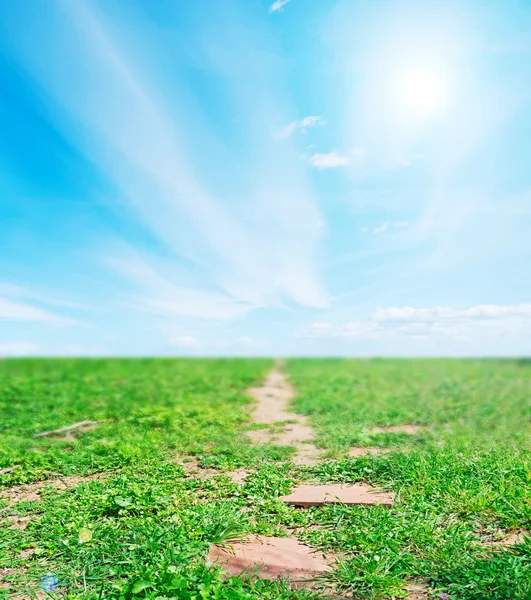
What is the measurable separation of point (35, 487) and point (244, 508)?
8.15 ft

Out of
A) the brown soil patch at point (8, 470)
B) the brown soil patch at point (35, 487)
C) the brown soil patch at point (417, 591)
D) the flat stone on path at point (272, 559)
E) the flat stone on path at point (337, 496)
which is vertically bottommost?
the brown soil patch at point (417, 591)

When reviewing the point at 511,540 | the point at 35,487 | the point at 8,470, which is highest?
the point at 8,470

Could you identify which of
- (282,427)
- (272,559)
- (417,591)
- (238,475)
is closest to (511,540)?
(417,591)

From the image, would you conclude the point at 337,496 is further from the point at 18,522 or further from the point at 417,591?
the point at 18,522

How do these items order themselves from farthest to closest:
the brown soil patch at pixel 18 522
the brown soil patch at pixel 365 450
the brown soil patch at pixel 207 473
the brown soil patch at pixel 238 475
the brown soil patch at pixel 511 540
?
the brown soil patch at pixel 365 450, the brown soil patch at pixel 207 473, the brown soil patch at pixel 238 475, the brown soil patch at pixel 18 522, the brown soil patch at pixel 511 540

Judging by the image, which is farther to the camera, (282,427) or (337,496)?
(282,427)

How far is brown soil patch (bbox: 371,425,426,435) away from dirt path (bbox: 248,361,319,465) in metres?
1.12

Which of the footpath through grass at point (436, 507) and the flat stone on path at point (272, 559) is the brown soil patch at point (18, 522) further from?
the footpath through grass at point (436, 507)

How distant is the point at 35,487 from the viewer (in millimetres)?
5512

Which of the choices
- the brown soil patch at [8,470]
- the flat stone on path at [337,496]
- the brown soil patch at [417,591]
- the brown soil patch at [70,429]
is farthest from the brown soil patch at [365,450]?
the brown soil patch at [70,429]

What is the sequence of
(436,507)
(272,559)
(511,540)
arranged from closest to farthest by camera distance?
(272,559) → (511,540) → (436,507)

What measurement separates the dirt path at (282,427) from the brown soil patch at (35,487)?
8.22 feet

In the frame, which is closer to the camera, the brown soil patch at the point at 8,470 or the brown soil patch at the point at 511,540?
the brown soil patch at the point at 511,540

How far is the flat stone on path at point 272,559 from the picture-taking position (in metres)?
3.53
